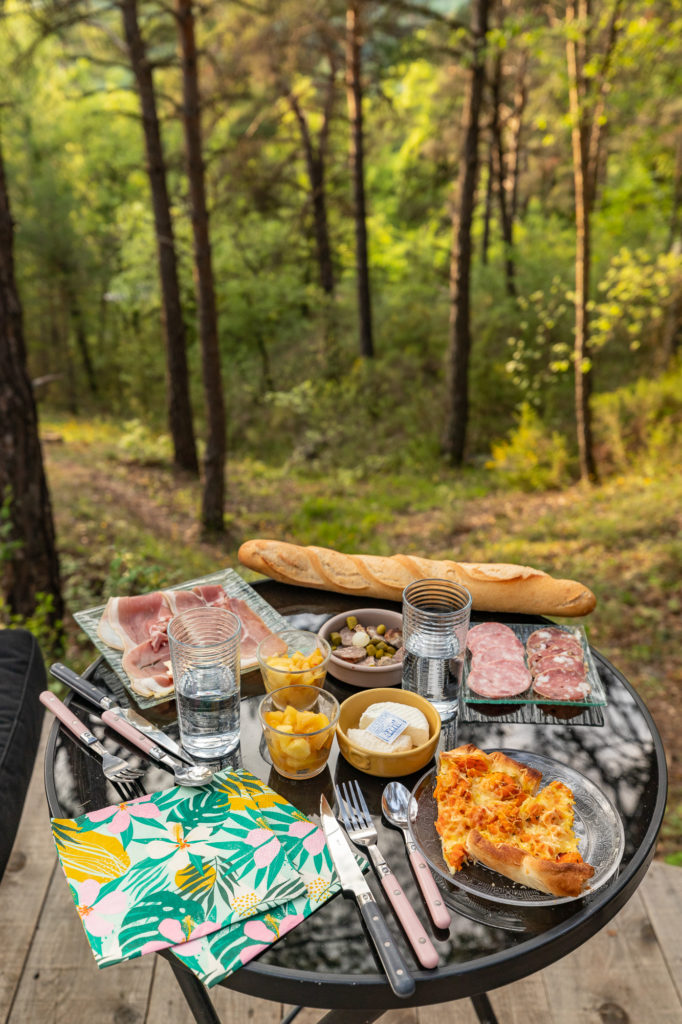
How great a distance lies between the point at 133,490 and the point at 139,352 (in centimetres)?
739

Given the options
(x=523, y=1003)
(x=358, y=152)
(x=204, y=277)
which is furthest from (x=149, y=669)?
(x=358, y=152)

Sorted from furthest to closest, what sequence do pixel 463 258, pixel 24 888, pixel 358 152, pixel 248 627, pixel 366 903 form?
pixel 358 152 → pixel 463 258 → pixel 24 888 → pixel 248 627 → pixel 366 903

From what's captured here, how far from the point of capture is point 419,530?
22.0 ft

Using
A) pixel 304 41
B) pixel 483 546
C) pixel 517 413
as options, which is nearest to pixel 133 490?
pixel 483 546

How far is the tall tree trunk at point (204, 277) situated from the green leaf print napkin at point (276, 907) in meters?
4.98

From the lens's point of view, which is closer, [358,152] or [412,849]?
[412,849]

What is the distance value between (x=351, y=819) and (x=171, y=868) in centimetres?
32

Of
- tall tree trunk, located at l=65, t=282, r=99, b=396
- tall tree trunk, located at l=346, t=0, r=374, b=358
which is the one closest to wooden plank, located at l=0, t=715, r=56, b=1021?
tall tree trunk, located at l=346, t=0, r=374, b=358

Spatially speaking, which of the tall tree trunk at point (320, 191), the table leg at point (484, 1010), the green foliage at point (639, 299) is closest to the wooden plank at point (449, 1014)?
the table leg at point (484, 1010)

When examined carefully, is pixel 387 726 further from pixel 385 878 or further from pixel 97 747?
pixel 97 747

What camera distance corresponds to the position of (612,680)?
1714mm

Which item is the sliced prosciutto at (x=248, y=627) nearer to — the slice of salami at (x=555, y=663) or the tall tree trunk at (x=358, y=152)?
the slice of salami at (x=555, y=663)

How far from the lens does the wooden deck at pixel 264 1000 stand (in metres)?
1.82

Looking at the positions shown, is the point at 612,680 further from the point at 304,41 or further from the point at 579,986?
the point at 304,41
